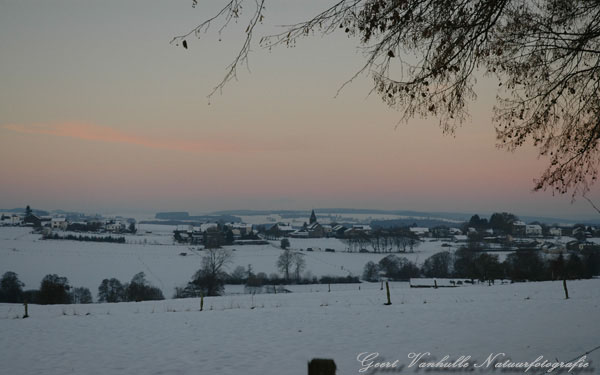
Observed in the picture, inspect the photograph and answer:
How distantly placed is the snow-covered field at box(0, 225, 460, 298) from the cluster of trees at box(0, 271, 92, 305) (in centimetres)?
375

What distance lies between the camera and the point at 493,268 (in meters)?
38.5

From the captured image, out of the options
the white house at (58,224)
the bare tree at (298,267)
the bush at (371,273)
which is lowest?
the bush at (371,273)

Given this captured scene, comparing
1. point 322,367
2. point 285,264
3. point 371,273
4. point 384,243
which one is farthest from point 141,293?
point 384,243

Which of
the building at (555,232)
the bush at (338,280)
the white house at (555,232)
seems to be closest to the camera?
the bush at (338,280)

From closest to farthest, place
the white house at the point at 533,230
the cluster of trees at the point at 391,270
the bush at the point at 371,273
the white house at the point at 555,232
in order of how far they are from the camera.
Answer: the bush at the point at 371,273 → the cluster of trees at the point at 391,270 → the white house at the point at 555,232 → the white house at the point at 533,230

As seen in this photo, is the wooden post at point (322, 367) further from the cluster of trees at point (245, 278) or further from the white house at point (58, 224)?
the white house at point (58, 224)

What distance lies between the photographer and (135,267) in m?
52.2

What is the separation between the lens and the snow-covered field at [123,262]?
148 feet

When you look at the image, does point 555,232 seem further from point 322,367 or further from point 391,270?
point 322,367

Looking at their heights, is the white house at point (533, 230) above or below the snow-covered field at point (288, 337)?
below

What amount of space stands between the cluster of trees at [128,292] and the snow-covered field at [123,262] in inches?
113


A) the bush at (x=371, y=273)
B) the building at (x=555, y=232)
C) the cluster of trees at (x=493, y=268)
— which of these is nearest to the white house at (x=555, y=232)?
the building at (x=555, y=232)

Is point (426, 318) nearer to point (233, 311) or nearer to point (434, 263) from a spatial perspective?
point (233, 311)

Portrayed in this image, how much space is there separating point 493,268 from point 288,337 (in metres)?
35.2
